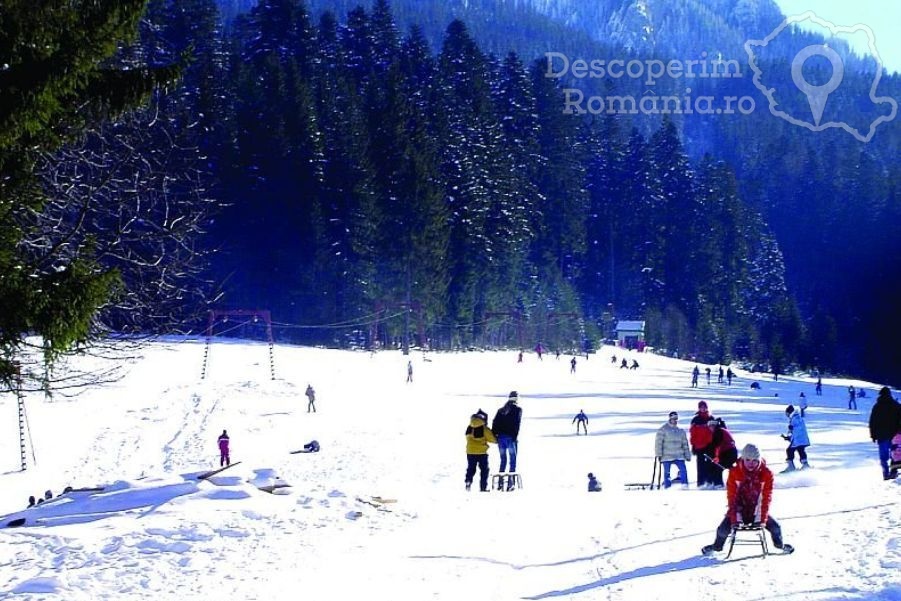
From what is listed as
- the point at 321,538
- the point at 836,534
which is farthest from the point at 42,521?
the point at 836,534

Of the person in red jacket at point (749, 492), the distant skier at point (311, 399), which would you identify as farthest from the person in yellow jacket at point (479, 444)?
the distant skier at point (311, 399)

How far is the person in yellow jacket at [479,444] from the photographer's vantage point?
1650 centimetres

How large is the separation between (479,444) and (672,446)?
3.43 meters

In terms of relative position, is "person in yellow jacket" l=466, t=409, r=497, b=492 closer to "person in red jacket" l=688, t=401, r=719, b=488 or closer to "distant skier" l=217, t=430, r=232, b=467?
"person in red jacket" l=688, t=401, r=719, b=488

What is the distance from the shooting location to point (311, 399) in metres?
34.5

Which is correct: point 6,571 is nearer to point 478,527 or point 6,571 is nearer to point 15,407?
point 478,527

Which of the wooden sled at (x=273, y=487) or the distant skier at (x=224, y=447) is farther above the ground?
the wooden sled at (x=273, y=487)

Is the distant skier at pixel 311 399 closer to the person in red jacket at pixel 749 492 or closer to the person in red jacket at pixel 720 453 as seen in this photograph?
the person in red jacket at pixel 720 453

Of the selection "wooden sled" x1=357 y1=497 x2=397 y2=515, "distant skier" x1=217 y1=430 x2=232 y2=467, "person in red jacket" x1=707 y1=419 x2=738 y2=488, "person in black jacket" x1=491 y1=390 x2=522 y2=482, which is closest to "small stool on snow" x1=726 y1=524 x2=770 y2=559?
"wooden sled" x1=357 y1=497 x2=397 y2=515

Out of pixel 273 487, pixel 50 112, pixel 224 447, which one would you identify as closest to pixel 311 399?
pixel 224 447

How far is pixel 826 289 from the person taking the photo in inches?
4665

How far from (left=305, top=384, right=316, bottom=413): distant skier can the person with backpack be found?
21.6m

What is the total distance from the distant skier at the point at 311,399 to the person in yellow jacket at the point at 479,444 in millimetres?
18234

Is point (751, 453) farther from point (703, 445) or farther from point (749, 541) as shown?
point (703, 445)
